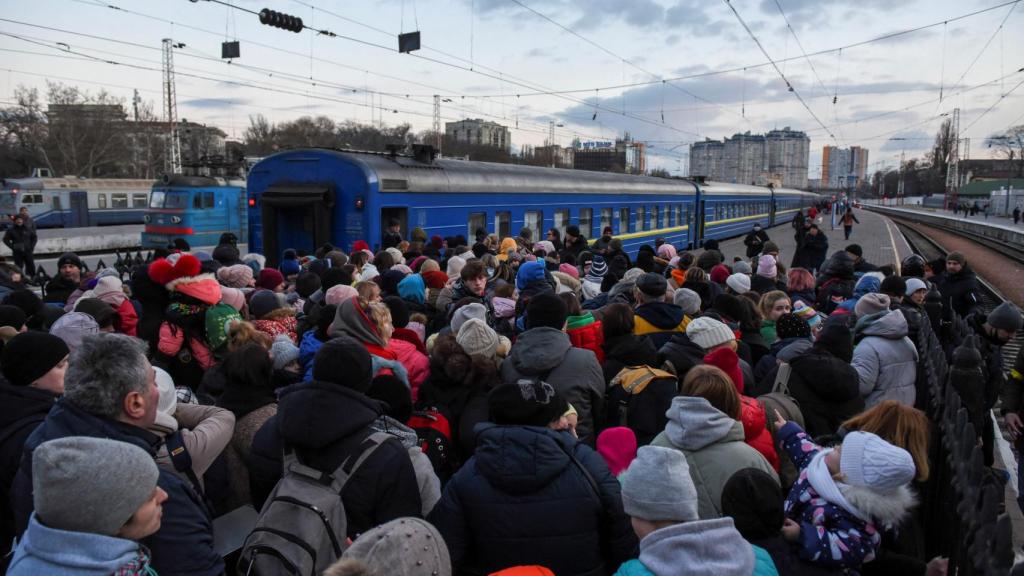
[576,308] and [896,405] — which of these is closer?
[896,405]

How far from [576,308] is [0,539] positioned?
371 cm

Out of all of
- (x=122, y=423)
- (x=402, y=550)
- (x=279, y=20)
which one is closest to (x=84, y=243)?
(x=279, y=20)

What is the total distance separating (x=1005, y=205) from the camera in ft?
220

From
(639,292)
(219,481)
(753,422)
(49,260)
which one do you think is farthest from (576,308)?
(49,260)

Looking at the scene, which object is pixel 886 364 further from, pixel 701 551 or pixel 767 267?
pixel 701 551

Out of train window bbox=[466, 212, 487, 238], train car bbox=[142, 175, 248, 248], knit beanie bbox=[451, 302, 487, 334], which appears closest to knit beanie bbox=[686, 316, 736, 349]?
knit beanie bbox=[451, 302, 487, 334]

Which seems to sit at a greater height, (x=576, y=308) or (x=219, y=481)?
(x=576, y=308)

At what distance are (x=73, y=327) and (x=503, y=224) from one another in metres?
11.5

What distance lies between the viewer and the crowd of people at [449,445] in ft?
6.66

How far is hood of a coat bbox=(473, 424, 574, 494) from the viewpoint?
2.58m

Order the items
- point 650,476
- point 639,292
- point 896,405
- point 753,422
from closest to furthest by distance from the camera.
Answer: point 650,476
point 896,405
point 753,422
point 639,292

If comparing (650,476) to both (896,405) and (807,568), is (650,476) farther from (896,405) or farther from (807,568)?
(896,405)

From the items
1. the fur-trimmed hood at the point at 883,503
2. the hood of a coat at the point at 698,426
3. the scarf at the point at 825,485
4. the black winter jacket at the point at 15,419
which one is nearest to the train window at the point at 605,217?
the hood of a coat at the point at 698,426

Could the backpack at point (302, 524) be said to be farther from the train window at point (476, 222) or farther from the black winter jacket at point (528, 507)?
the train window at point (476, 222)
